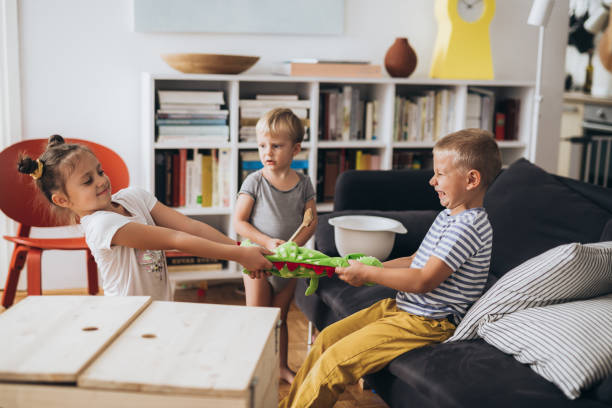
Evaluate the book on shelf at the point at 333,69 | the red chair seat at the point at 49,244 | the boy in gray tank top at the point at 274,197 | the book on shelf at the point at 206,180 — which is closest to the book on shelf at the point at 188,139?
the book on shelf at the point at 206,180

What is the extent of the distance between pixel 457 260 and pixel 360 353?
349 millimetres

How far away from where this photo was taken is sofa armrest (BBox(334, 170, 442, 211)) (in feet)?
8.56

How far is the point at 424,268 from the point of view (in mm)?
1647

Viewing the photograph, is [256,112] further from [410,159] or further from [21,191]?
[21,191]

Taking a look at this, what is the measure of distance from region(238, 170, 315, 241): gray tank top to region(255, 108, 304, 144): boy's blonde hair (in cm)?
17

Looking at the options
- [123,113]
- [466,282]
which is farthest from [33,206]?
[466,282]

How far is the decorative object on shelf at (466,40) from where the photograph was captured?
3.39 meters

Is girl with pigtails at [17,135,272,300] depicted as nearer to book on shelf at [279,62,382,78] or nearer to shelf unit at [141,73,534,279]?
shelf unit at [141,73,534,279]

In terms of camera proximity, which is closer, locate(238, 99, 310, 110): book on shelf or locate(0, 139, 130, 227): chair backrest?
locate(0, 139, 130, 227): chair backrest

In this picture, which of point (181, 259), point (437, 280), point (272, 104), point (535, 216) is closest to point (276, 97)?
point (272, 104)

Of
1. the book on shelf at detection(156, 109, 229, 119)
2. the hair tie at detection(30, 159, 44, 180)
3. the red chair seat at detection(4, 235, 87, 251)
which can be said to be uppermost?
the book on shelf at detection(156, 109, 229, 119)

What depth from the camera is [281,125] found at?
2.12 m

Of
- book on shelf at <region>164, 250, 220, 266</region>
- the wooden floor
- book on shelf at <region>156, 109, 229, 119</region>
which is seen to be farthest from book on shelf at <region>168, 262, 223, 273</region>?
book on shelf at <region>156, 109, 229, 119</region>

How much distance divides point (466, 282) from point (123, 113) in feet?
7.15
